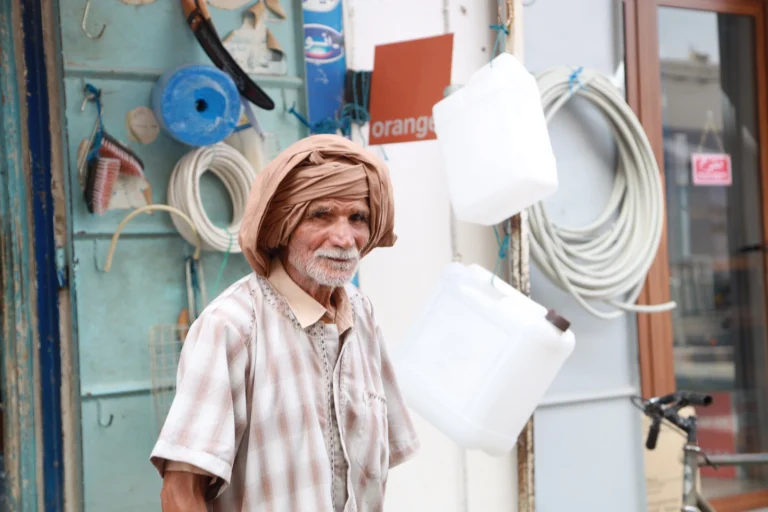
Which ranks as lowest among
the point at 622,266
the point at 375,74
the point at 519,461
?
the point at 519,461

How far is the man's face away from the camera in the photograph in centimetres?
152

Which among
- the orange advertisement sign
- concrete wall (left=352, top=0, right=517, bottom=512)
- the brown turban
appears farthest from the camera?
concrete wall (left=352, top=0, right=517, bottom=512)

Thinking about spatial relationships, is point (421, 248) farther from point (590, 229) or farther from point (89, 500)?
point (89, 500)

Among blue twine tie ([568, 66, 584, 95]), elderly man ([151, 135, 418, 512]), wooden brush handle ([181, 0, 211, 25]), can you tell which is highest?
wooden brush handle ([181, 0, 211, 25])

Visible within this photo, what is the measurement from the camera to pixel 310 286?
1594mm

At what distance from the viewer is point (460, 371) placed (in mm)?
2484

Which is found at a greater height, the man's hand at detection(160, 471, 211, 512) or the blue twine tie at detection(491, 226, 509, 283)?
the blue twine tie at detection(491, 226, 509, 283)

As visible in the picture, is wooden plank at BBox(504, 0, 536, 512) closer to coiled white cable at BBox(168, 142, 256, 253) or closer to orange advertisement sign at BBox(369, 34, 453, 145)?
orange advertisement sign at BBox(369, 34, 453, 145)

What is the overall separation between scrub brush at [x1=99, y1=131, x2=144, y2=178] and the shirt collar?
0.97 meters

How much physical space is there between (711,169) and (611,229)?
884mm

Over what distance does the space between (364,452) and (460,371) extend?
0.94 metres

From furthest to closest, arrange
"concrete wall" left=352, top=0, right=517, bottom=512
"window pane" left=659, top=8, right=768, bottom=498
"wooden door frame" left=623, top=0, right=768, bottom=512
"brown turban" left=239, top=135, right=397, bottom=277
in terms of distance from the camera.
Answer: "window pane" left=659, top=8, right=768, bottom=498 → "wooden door frame" left=623, top=0, right=768, bottom=512 → "concrete wall" left=352, top=0, right=517, bottom=512 → "brown turban" left=239, top=135, right=397, bottom=277

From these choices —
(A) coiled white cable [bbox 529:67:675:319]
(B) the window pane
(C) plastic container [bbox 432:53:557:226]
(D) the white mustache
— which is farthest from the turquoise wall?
(B) the window pane

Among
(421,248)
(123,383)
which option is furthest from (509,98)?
(123,383)
